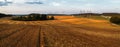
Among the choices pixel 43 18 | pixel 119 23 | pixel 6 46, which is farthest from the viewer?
pixel 43 18

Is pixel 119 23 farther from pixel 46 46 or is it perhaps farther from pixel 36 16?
pixel 36 16

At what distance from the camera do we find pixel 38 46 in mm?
16984

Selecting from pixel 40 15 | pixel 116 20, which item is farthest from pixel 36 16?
pixel 116 20

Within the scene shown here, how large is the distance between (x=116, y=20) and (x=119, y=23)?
142 cm

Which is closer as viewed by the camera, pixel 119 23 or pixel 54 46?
pixel 54 46

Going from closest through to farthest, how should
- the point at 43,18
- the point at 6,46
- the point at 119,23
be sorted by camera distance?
1. the point at 6,46
2. the point at 119,23
3. the point at 43,18

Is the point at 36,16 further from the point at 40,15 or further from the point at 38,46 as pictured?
the point at 38,46

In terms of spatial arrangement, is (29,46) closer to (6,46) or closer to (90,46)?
(6,46)

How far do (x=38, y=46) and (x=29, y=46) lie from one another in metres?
0.58

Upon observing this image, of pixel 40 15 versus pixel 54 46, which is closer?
pixel 54 46

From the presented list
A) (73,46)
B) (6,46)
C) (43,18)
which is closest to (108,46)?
(73,46)

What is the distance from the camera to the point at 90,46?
17.3 metres

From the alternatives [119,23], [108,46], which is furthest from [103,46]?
[119,23]

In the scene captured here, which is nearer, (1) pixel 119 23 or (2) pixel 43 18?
(1) pixel 119 23
